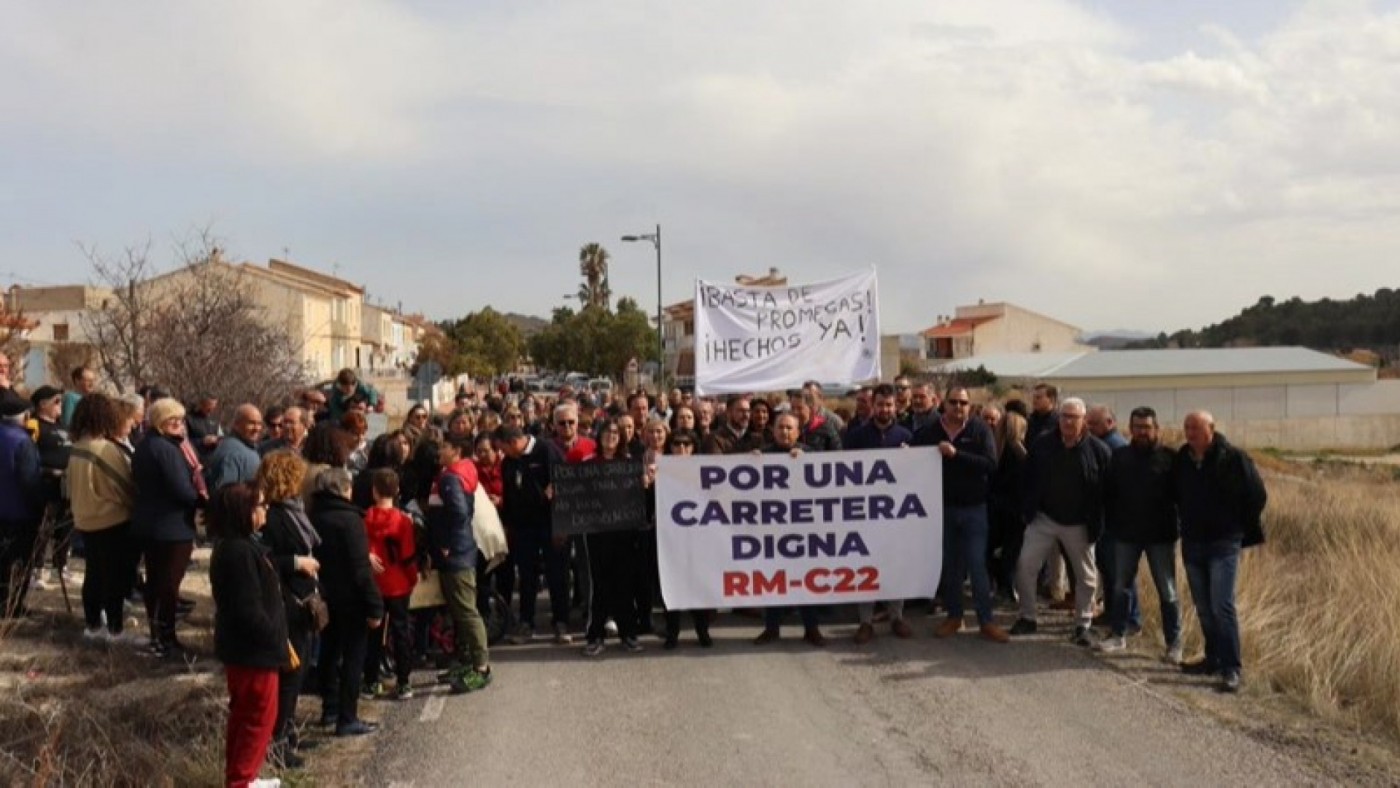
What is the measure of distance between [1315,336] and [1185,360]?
184ft

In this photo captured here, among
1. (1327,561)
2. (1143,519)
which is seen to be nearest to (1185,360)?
(1327,561)

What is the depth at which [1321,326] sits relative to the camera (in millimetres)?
109125

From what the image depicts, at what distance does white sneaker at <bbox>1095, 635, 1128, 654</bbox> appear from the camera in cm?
884

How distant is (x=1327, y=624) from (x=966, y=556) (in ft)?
8.67

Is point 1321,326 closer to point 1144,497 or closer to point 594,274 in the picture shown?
point 594,274

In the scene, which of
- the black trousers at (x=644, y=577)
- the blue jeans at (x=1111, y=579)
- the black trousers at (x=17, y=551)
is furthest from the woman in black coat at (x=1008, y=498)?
the black trousers at (x=17, y=551)

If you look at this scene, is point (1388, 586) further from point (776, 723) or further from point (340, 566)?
point (340, 566)

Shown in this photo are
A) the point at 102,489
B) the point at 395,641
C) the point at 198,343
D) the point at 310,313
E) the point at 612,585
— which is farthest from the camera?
the point at 310,313

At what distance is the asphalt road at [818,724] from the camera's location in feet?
20.8

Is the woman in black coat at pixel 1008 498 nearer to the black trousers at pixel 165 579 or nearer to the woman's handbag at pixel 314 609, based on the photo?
the woman's handbag at pixel 314 609

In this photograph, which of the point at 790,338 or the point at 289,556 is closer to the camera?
the point at 289,556

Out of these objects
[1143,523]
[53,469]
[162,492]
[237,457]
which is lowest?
[1143,523]

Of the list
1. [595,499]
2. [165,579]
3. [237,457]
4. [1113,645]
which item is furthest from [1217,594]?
[165,579]

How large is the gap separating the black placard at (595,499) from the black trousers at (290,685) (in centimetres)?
290
